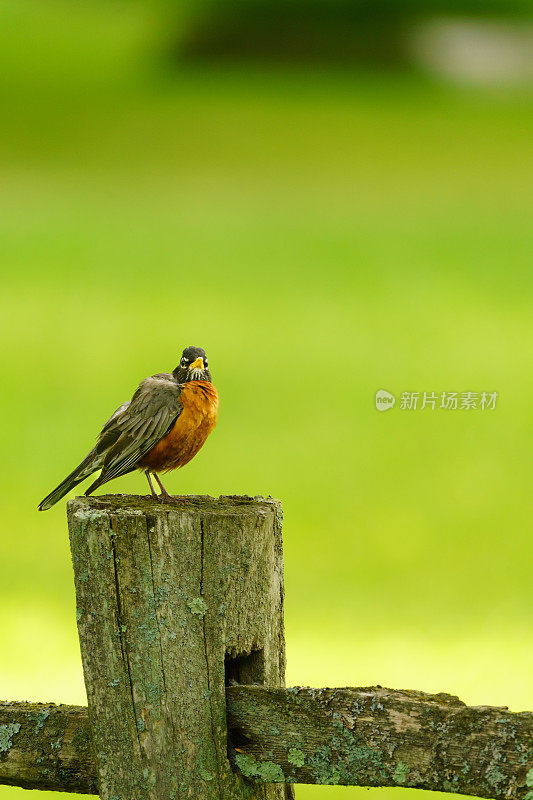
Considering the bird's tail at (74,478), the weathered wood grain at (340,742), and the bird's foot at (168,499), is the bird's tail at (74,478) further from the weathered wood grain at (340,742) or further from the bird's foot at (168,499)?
the weathered wood grain at (340,742)

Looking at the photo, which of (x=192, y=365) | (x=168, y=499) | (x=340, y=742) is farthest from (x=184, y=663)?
(x=192, y=365)

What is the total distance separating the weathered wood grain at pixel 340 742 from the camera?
1686 mm

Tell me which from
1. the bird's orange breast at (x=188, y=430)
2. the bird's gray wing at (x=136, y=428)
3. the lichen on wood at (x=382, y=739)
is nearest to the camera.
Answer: the lichen on wood at (x=382, y=739)

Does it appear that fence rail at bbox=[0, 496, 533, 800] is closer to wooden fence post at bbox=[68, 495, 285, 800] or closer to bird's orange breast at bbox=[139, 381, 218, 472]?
wooden fence post at bbox=[68, 495, 285, 800]

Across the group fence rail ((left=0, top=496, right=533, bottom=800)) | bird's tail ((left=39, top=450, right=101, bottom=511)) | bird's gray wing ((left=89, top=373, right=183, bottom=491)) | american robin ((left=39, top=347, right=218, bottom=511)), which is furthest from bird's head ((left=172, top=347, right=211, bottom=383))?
fence rail ((left=0, top=496, right=533, bottom=800))

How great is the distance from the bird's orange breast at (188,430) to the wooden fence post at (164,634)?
2.44 feet

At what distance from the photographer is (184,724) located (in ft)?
6.45

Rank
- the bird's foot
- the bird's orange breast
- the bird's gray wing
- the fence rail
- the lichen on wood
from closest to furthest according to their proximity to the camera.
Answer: the lichen on wood < the fence rail < the bird's foot < the bird's gray wing < the bird's orange breast

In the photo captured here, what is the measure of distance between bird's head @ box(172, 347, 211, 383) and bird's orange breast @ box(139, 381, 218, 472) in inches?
1.2

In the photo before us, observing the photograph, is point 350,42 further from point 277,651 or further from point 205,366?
point 277,651

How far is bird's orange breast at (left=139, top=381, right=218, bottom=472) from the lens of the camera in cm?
274

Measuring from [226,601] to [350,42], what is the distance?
9.94 m

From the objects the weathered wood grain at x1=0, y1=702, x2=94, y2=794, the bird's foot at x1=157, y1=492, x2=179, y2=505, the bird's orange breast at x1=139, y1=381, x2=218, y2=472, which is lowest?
the weathered wood grain at x1=0, y1=702, x2=94, y2=794

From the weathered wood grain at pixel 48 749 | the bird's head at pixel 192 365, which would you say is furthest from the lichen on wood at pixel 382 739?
the bird's head at pixel 192 365
